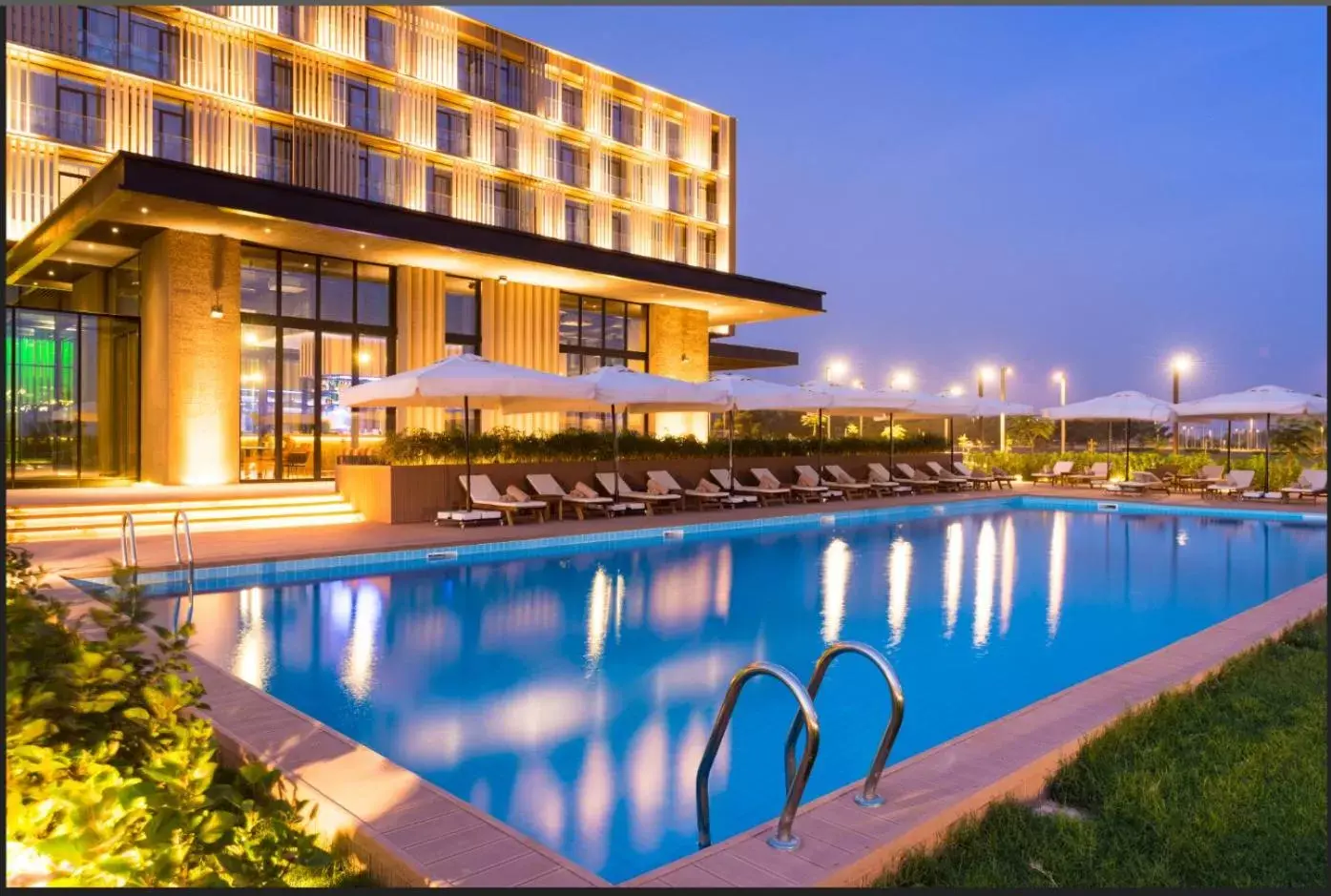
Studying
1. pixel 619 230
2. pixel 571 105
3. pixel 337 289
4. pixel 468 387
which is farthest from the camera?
pixel 619 230

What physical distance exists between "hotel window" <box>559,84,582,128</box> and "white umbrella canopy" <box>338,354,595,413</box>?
1499 cm

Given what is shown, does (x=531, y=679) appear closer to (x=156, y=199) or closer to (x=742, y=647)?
(x=742, y=647)

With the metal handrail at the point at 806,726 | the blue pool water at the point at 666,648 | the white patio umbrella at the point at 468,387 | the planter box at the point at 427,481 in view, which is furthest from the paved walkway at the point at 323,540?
the metal handrail at the point at 806,726

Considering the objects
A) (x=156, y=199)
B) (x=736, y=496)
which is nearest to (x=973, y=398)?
(x=736, y=496)

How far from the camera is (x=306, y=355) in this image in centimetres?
1709

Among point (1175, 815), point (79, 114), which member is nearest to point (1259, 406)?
point (1175, 815)

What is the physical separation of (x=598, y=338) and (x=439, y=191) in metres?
5.96

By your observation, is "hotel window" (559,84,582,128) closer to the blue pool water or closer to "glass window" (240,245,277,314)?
"glass window" (240,245,277,314)

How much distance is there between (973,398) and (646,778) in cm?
1990

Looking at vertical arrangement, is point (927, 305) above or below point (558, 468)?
above

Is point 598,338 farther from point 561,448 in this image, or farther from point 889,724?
point 889,724

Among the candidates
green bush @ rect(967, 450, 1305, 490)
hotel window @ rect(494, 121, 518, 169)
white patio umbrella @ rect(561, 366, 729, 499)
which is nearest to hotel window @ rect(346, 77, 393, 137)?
hotel window @ rect(494, 121, 518, 169)

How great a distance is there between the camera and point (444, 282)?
19297mm

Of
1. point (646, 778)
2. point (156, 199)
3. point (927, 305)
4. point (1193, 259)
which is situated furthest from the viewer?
point (927, 305)
